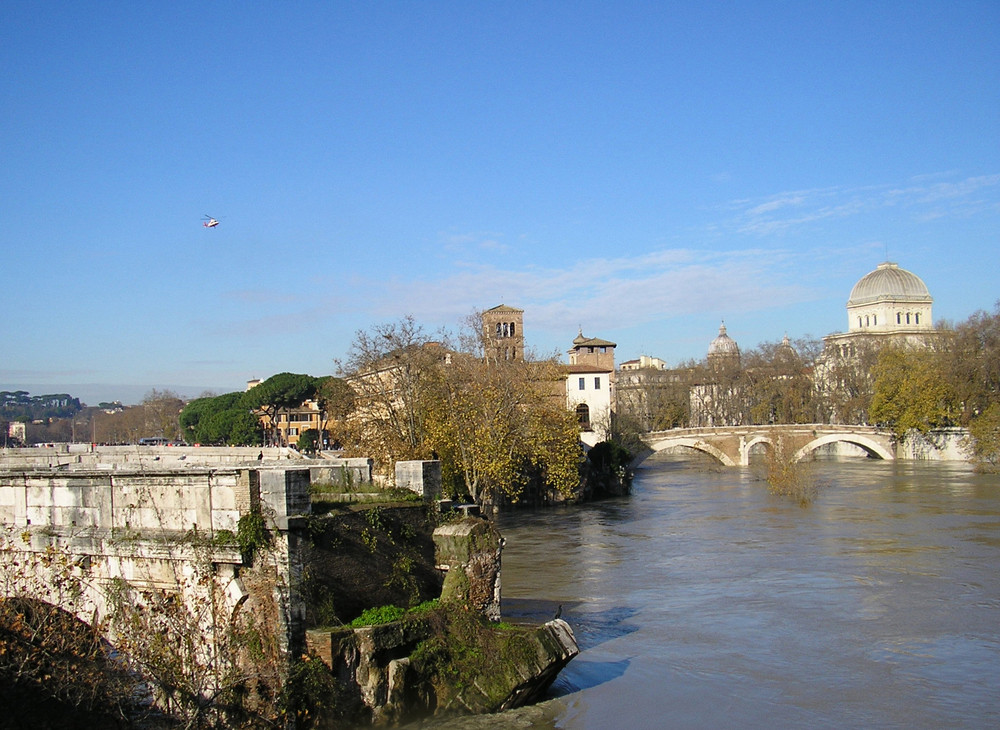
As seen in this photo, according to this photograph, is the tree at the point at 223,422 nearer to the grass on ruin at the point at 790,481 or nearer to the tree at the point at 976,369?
the grass on ruin at the point at 790,481

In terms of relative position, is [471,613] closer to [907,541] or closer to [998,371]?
[907,541]

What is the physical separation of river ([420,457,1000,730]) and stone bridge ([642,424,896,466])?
2345cm

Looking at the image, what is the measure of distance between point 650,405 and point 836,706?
216 feet

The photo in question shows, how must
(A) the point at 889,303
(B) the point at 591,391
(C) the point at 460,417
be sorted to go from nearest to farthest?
(C) the point at 460,417
(B) the point at 591,391
(A) the point at 889,303

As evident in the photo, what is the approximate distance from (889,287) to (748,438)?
47214 mm

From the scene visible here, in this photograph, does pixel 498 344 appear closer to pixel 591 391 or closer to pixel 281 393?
pixel 591 391

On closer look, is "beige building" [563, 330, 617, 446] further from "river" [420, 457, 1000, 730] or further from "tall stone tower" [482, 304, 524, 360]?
"river" [420, 457, 1000, 730]

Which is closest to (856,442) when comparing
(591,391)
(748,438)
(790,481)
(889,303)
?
(748,438)

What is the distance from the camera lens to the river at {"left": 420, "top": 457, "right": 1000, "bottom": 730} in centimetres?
1220

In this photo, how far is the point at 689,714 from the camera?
474 inches

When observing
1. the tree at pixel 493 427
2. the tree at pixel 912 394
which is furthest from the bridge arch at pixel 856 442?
the tree at pixel 493 427

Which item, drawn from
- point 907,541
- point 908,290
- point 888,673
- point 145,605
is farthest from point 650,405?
point 145,605

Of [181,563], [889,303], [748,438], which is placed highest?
[889,303]

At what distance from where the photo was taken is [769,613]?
17.1 m
